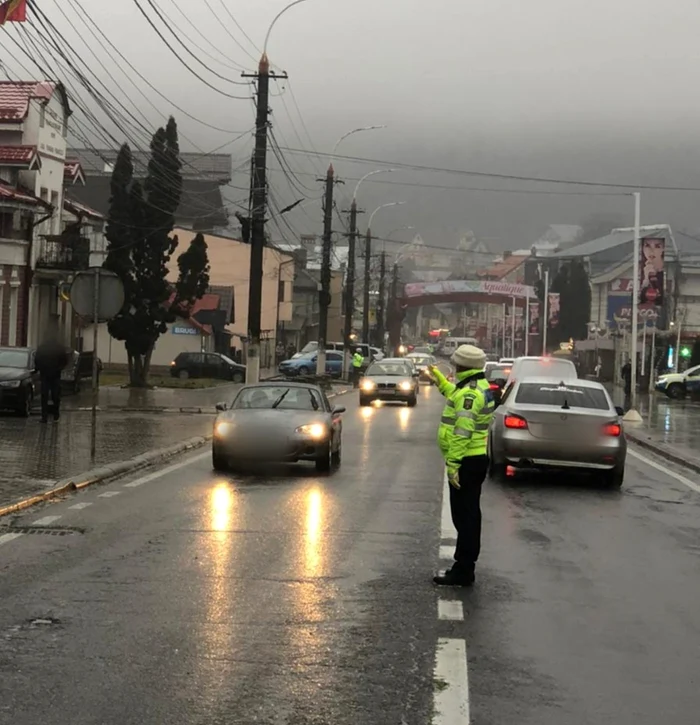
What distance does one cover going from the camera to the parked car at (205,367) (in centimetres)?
5316

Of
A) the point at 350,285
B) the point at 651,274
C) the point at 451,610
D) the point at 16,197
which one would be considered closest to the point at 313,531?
the point at 451,610

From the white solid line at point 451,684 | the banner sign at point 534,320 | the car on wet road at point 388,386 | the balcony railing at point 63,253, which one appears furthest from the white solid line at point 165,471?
the banner sign at point 534,320

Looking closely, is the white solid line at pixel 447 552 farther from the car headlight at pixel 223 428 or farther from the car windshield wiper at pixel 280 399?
the car windshield wiper at pixel 280 399

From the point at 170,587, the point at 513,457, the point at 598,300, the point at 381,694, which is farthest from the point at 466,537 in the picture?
the point at 598,300

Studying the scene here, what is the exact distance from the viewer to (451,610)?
25.6 ft

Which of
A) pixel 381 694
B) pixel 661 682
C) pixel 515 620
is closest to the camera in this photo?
pixel 381 694

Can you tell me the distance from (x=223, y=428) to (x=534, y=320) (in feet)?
265

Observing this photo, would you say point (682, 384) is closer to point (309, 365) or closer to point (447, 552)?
point (309, 365)

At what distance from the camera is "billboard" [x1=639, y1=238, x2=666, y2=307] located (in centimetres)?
4247

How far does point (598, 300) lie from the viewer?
333 ft

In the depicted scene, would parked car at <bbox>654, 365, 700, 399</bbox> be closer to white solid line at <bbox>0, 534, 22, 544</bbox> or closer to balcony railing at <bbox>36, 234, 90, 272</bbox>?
balcony railing at <bbox>36, 234, 90, 272</bbox>

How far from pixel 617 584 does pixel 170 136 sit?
106 ft

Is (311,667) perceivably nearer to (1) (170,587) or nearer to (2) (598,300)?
(1) (170,587)

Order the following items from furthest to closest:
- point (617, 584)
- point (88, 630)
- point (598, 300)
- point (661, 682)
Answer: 1. point (598, 300)
2. point (617, 584)
3. point (88, 630)
4. point (661, 682)
